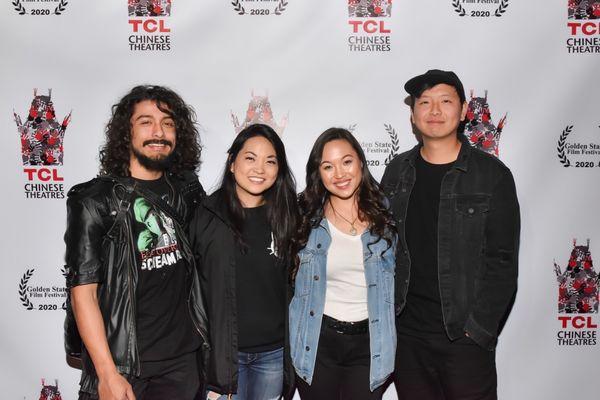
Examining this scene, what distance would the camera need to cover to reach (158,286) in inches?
86.8

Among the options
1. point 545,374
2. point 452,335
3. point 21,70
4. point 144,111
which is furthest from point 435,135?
point 21,70

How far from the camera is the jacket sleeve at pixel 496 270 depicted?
93.7 inches

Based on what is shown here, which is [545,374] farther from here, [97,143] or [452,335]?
[97,143]

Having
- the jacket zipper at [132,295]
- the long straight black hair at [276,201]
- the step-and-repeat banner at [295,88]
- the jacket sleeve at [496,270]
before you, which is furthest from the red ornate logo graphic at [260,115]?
the jacket sleeve at [496,270]

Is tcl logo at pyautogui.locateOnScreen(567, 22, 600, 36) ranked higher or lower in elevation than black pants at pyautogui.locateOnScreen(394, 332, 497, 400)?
higher

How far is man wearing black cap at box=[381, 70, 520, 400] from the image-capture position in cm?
238

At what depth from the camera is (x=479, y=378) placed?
239 centimetres

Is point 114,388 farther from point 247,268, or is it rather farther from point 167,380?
point 247,268

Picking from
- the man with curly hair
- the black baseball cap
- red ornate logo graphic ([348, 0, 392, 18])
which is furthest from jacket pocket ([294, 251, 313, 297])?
red ornate logo graphic ([348, 0, 392, 18])

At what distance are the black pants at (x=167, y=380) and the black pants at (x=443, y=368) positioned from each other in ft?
3.36

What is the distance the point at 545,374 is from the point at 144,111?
293 centimetres

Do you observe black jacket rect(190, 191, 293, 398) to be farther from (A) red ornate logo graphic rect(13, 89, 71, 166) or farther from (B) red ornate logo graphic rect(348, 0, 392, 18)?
(B) red ornate logo graphic rect(348, 0, 392, 18)

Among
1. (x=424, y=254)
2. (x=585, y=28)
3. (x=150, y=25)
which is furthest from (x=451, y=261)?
(x=150, y=25)

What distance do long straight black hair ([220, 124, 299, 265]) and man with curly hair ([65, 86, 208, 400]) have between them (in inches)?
8.7
